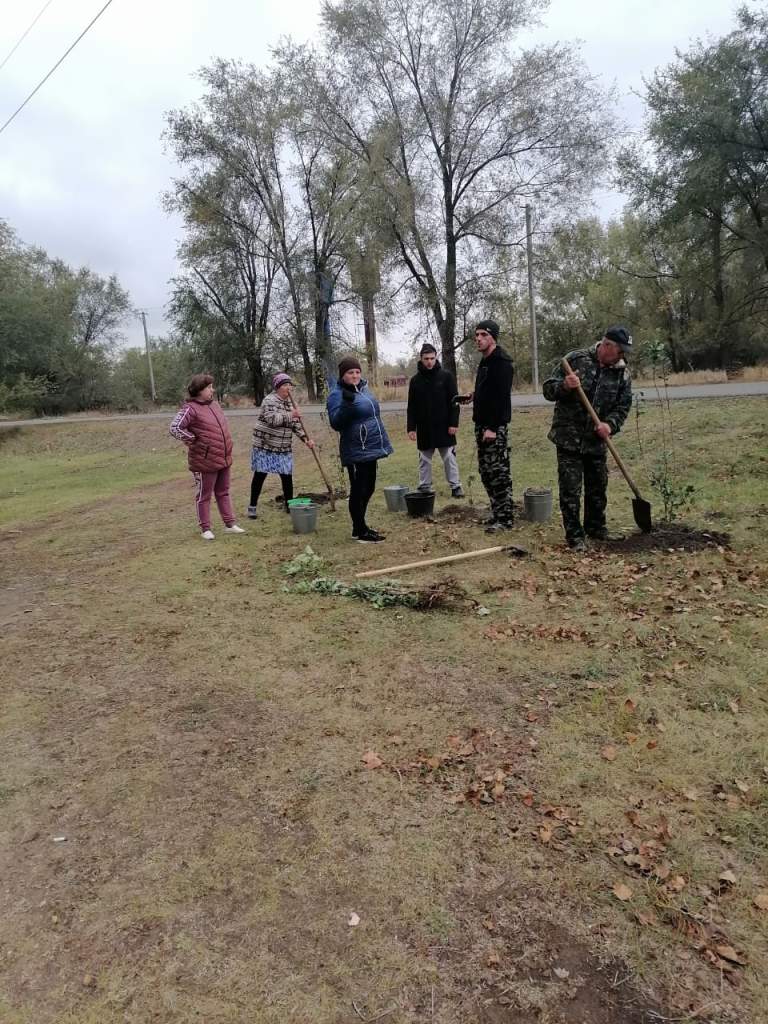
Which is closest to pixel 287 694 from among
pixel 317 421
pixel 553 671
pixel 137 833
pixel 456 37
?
pixel 137 833

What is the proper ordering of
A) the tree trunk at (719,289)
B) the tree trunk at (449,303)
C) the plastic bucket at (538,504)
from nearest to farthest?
the plastic bucket at (538,504) → the tree trunk at (449,303) → the tree trunk at (719,289)

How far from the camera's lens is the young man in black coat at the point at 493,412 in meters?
5.98

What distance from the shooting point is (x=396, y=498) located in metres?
7.65

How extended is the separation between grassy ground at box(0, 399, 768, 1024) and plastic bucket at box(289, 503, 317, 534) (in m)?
1.55

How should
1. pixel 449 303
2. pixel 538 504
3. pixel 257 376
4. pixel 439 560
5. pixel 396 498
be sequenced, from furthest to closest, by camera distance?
pixel 257 376
pixel 449 303
pixel 396 498
pixel 538 504
pixel 439 560

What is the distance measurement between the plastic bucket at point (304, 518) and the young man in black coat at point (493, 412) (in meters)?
1.83

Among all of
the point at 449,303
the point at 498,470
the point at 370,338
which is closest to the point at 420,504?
the point at 498,470

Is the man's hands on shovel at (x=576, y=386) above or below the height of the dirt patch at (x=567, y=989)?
above

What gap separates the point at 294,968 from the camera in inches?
76.9

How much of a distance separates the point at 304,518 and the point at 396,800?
4430 mm

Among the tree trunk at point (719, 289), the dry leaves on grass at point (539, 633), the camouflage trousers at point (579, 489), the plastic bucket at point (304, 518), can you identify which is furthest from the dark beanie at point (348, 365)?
the tree trunk at point (719, 289)

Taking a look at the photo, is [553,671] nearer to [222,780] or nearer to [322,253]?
[222,780]

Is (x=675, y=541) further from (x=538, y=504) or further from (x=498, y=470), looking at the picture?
(x=498, y=470)

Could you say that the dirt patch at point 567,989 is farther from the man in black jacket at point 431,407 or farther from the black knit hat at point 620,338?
the man in black jacket at point 431,407
